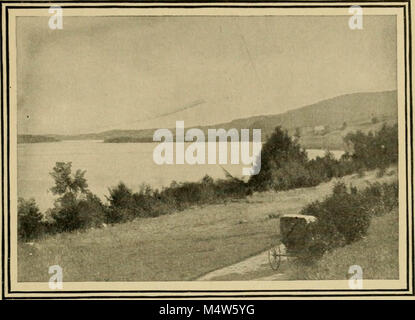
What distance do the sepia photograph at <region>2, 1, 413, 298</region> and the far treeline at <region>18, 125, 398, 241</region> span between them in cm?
1

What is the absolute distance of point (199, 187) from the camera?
16.1ft

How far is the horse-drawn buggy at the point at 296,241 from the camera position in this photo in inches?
187

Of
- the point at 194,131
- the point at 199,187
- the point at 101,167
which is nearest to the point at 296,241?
the point at 199,187

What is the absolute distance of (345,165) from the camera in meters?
4.91

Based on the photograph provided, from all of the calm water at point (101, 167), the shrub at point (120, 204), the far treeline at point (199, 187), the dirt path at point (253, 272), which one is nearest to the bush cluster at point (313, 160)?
the far treeline at point (199, 187)

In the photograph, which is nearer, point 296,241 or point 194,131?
point 296,241

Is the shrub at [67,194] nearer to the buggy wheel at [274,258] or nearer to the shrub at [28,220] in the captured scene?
the shrub at [28,220]

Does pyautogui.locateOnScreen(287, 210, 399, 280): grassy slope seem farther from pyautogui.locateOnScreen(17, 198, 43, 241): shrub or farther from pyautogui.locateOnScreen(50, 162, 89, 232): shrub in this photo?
pyautogui.locateOnScreen(17, 198, 43, 241): shrub

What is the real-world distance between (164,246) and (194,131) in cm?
101

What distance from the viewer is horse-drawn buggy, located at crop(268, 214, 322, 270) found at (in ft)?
15.6

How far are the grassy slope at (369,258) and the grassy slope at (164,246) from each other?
0.36 meters

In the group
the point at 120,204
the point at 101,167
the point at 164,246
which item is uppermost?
the point at 101,167

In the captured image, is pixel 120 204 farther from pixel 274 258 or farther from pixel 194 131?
pixel 274 258
